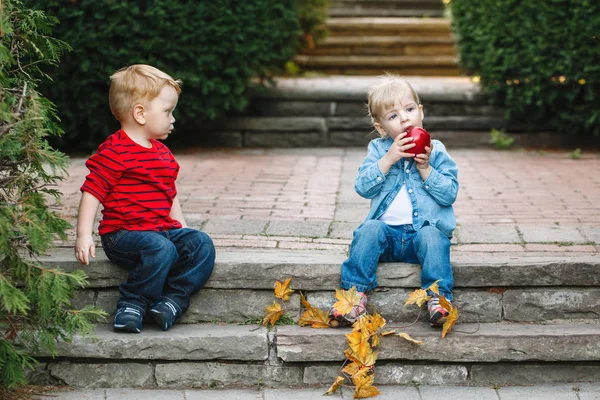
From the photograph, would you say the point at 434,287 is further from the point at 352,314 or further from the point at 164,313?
the point at 164,313

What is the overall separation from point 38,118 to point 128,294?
89 cm

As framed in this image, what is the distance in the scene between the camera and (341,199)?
17.3ft

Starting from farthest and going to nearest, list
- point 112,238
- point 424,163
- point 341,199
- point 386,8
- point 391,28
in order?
1. point 386,8
2. point 391,28
3. point 341,199
4. point 424,163
5. point 112,238

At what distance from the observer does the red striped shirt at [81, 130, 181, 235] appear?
137 inches

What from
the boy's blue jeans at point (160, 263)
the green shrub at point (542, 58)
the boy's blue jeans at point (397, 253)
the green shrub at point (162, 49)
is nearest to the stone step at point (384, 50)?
the green shrub at point (542, 58)

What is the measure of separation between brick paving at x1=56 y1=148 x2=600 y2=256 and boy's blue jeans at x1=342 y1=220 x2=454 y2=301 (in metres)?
0.43

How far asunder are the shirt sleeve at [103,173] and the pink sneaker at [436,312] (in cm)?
Result: 138

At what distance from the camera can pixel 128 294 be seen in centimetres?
347

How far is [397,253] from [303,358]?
63 cm

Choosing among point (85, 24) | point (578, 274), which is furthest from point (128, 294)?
point (85, 24)

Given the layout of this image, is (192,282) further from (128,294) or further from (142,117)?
(142,117)

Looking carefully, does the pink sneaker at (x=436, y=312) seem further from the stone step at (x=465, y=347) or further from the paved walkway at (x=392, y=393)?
the paved walkway at (x=392, y=393)

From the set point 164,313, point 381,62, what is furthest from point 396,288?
point 381,62

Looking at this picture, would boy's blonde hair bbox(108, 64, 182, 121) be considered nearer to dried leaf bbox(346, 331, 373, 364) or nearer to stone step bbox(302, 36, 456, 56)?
dried leaf bbox(346, 331, 373, 364)
